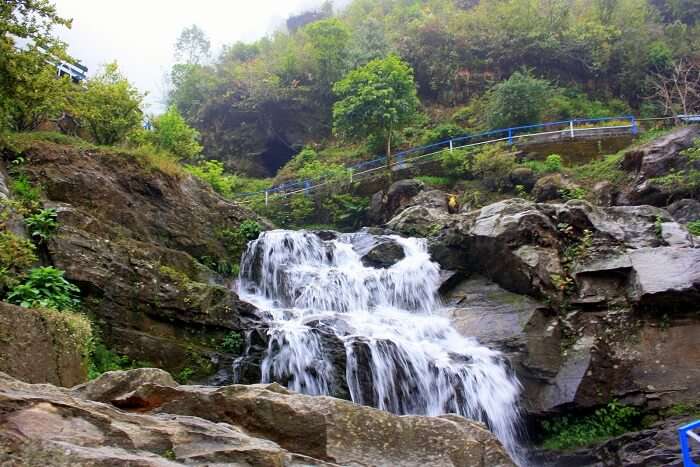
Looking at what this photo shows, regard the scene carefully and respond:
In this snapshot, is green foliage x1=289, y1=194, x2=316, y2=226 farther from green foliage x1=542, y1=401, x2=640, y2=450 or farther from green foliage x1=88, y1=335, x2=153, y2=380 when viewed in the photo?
green foliage x1=542, y1=401, x2=640, y2=450

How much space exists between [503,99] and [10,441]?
77.6ft

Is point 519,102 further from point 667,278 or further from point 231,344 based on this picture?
point 231,344

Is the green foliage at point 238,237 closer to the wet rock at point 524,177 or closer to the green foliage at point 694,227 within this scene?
the wet rock at point 524,177

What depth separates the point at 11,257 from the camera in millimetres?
7254

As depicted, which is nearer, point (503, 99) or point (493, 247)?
point (493, 247)

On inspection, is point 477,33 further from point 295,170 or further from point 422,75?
point 295,170

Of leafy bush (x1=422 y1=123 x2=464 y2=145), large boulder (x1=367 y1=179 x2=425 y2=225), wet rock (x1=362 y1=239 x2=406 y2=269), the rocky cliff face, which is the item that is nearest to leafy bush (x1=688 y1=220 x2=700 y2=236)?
wet rock (x1=362 y1=239 x2=406 y2=269)

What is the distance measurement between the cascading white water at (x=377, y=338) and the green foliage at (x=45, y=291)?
3532 millimetres

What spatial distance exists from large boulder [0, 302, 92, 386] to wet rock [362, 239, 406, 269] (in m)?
8.61

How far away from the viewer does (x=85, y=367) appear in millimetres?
7270

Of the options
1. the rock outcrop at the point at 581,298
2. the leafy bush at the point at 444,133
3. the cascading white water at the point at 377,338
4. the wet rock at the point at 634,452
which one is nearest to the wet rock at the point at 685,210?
the rock outcrop at the point at 581,298

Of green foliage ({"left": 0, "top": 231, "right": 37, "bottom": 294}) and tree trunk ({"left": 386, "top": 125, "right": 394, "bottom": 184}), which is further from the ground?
tree trunk ({"left": 386, "top": 125, "right": 394, "bottom": 184})

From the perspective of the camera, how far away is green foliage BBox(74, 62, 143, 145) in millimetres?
14016

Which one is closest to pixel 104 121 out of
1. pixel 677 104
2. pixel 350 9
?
pixel 677 104
